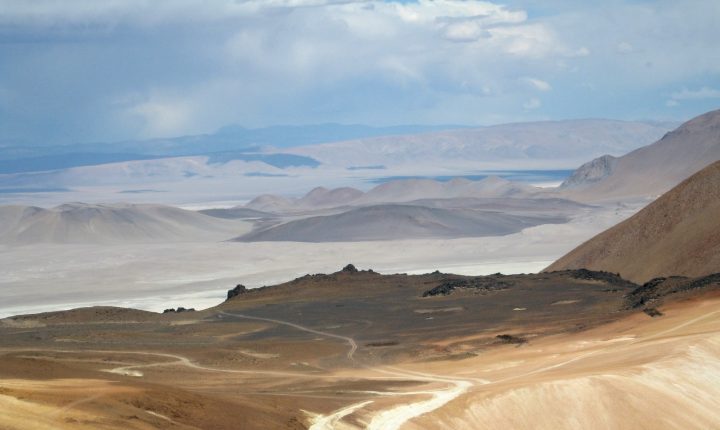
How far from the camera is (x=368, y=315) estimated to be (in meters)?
53.0

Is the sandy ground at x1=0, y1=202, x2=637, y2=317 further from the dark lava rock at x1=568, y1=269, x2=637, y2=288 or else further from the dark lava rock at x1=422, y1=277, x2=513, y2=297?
the dark lava rock at x1=568, y1=269, x2=637, y2=288

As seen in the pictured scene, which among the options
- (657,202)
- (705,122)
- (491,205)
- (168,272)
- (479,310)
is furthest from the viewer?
(705,122)

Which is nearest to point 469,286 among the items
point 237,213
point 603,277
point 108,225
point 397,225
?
point 603,277

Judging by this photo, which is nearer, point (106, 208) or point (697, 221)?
point (697, 221)

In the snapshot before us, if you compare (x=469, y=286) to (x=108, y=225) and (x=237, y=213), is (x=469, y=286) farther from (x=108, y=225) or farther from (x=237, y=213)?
(x=237, y=213)

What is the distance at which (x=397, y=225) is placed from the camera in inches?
5335

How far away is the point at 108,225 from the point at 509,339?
106771 mm

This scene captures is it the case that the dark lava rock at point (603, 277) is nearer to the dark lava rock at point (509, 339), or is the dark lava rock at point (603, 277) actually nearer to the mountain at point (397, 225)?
the dark lava rock at point (509, 339)

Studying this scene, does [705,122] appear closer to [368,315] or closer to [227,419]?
[368,315]

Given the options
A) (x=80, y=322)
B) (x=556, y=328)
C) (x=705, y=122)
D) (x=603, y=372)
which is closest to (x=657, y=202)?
(x=556, y=328)

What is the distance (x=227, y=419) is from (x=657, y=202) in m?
49.8

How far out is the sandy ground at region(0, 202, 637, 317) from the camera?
82.9 m

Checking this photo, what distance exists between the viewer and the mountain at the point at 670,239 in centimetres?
5900

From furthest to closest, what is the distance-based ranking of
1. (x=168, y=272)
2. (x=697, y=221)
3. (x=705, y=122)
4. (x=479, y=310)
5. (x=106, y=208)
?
(x=705, y=122)
(x=106, y=208)
(x=168, y=272)
(x=697, y=221)
(x=479, y=310)
